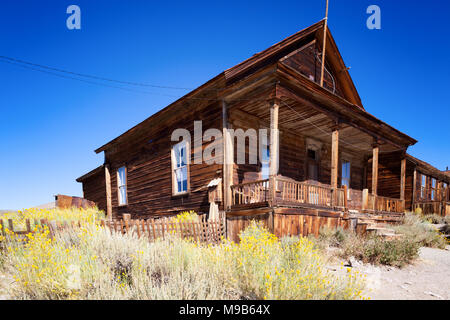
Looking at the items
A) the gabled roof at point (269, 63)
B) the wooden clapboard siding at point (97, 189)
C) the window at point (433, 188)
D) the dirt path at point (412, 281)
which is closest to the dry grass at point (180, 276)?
the dirt path at point (412, 281)

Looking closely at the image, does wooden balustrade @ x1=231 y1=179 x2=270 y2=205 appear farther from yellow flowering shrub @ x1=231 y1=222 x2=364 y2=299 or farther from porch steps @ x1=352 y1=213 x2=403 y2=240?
yellow flowering shrub @ x1=231 y1=222 x2=364 y2=299

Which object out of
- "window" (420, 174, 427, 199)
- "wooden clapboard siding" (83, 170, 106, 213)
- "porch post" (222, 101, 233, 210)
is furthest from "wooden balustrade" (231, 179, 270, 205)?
"window" (420, 174, 427, 199)

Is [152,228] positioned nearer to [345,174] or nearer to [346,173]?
[345,174]

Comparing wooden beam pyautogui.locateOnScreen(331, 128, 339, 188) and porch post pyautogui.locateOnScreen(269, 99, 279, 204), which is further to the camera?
wooden beam pyautogui.locateOnScreen(331, 128, 339, 188)

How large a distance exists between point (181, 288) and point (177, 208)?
26.9 feet

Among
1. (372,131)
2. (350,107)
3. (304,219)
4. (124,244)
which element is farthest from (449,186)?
(124,244)

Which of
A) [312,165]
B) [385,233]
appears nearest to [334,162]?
[385,233]

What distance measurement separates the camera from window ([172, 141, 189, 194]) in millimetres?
11219

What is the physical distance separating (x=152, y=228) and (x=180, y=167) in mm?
4589

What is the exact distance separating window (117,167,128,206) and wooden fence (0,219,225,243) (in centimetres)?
767

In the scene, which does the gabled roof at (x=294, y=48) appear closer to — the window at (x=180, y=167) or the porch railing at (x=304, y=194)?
the window at (x=180, y=167)

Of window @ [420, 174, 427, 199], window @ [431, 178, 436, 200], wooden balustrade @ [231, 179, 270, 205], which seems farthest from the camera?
window @ [431, 178, 436, 200]
